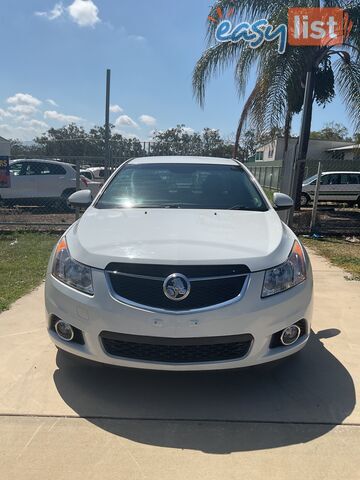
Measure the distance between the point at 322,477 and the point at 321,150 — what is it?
40.9m

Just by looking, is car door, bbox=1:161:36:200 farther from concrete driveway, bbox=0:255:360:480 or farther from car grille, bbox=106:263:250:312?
car grille, bbox=106:263:250:312

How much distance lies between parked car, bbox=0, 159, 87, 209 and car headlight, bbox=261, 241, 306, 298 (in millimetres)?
11260

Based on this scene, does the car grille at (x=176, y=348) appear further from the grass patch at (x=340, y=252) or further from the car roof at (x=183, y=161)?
the grass patch at (x=340, y=252)

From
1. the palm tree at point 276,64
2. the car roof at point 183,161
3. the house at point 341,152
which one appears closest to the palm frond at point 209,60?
the palm tree at point 276,64

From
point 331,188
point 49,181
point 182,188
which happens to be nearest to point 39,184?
point 49,181

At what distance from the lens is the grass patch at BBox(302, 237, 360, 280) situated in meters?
7.00

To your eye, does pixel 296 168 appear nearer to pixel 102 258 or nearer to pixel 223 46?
pixel 223 46

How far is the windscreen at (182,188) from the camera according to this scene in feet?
13.4

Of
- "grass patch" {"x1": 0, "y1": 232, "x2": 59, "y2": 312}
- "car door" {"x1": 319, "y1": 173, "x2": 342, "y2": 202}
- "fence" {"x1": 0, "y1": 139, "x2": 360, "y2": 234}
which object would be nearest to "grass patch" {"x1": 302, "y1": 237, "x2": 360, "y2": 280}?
"fence" {"x1": 0, "y1": 139, "x2": 360, "y2": 234}

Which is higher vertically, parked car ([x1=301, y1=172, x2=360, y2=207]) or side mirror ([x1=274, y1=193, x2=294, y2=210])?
side mirror ([x1=274, y1=193, x2=294, y2=210])

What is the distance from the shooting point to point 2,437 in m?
2.61

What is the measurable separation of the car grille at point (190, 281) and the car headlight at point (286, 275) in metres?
0.17

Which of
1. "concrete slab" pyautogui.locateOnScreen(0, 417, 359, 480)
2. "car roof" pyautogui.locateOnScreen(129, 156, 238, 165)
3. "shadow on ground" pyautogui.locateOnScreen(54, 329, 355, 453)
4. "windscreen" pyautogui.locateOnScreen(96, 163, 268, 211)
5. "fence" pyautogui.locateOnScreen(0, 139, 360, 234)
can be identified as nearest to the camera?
"concrete slab" pyautogui.locateOnScreen(0, 417, 359, 480)

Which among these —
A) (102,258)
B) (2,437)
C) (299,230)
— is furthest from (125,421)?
(299,230)
